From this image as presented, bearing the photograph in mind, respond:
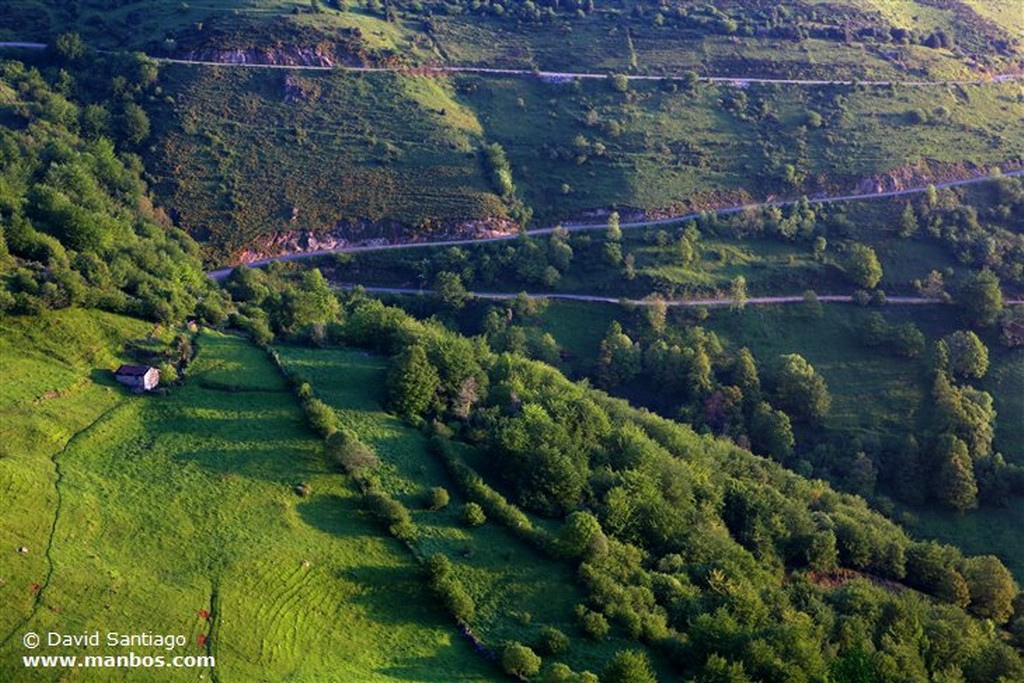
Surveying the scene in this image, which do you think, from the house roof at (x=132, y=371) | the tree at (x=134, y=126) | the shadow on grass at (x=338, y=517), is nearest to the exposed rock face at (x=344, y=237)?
the tree at (x=134, y=126)

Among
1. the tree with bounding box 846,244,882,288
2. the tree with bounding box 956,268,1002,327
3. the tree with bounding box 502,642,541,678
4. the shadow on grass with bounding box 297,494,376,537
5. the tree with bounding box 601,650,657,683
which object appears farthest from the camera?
the tree with bounding box 846,244,882,288

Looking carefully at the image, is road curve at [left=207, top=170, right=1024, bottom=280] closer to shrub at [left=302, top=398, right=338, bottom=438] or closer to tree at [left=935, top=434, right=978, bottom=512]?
tree at [left=935, top=434, right=978, bottom=512]

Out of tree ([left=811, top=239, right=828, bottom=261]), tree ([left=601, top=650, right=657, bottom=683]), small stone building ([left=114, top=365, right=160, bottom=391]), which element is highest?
tree ([left=601, top=650, right=657, bottom=683])

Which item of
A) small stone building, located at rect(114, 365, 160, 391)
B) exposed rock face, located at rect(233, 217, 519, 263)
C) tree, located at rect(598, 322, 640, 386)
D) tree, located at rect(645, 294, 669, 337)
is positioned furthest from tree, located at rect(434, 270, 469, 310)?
small stone building, located at rect(114, 365, 160, 391)

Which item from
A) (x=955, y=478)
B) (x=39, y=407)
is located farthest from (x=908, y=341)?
(x=39, y=407)

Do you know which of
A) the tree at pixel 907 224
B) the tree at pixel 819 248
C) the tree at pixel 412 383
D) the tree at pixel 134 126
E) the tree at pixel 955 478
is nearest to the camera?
the tree at pixel 412 383

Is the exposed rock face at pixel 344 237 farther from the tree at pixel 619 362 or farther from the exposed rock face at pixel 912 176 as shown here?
the exposed rock face at pixel 912 176

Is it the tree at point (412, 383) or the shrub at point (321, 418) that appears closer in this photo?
the shrub at point (321, 418)

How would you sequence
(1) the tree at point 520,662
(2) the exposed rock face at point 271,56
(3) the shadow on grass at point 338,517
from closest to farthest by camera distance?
(1) the tree at point 520,662
(3) the shadow on grass at point 338,517
(2) the exposed rock face at point 271,56
